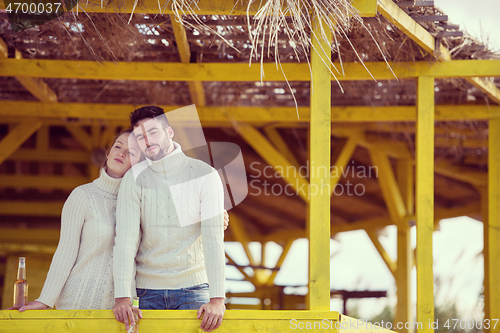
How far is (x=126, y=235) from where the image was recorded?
2.46 metres

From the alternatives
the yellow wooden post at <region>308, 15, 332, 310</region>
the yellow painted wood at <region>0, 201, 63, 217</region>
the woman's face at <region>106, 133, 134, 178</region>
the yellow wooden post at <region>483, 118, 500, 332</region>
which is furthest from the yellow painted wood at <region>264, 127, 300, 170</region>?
the woman's face at <region>106, 133, 134, 178</region>

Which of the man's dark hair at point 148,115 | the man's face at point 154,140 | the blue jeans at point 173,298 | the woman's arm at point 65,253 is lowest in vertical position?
the blue jeans at point 173,298

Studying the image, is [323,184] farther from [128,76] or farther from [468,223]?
[468,223]

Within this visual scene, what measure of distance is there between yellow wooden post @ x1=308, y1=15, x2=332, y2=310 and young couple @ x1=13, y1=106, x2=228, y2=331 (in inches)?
18.6

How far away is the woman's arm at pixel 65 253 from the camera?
2.52 metres

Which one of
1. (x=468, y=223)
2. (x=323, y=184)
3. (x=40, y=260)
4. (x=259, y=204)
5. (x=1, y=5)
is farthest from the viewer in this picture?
(x=468, y=223)

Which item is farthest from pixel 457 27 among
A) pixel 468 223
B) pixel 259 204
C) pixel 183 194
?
pixel 468 223

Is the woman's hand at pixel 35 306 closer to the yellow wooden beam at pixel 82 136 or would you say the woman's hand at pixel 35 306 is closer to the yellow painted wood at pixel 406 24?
the yellow painted wood at pixel 406 24

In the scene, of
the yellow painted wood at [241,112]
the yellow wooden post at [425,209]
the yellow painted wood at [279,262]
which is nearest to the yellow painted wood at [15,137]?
the yellow painted wood at [241,112]

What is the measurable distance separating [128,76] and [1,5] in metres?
1.10

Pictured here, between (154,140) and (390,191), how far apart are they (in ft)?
12.1

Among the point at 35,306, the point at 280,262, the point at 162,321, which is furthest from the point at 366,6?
the point at 280,262

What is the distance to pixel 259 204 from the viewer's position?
8.34m

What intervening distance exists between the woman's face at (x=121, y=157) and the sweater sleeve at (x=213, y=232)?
16.5 inches
